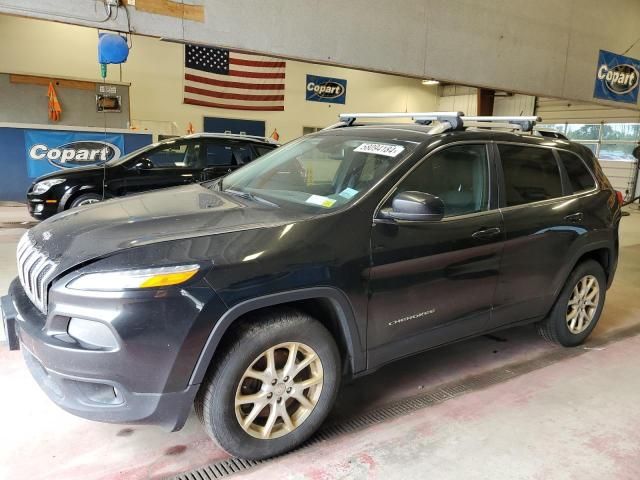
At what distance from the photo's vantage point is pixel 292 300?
7.11 ft

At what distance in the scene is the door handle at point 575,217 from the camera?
11.1 ft

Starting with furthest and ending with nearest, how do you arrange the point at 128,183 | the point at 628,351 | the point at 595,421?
1. the point at 128,183
2. the point at 628,351
3. the point at 595,421

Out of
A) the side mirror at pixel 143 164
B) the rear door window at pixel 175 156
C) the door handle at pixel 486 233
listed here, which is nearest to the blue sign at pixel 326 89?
the rear door window at pixel 175 156

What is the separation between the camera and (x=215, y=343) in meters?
2.00

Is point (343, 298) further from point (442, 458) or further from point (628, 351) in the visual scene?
point (628, 351)

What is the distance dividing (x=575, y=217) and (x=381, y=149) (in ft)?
5.30

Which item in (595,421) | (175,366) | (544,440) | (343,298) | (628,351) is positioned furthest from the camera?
(628,351)

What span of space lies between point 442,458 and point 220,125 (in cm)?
1402

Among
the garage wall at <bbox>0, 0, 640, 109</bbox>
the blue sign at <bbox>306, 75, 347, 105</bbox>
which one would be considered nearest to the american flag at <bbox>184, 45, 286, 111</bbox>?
the blue sign at <bbox>306, 75, 347, 105</bbox>

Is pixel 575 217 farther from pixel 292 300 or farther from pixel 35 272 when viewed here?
pixel 35 272

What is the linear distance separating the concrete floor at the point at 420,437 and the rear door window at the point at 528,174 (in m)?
1.21

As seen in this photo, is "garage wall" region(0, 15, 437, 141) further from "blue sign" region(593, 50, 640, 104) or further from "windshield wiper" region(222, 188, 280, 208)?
"windshield wiper" region(222, 188, 280, 208)

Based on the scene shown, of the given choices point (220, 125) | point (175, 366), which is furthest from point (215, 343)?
point (220, 125)

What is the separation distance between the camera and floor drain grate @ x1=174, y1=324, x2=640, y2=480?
228 centimetres
